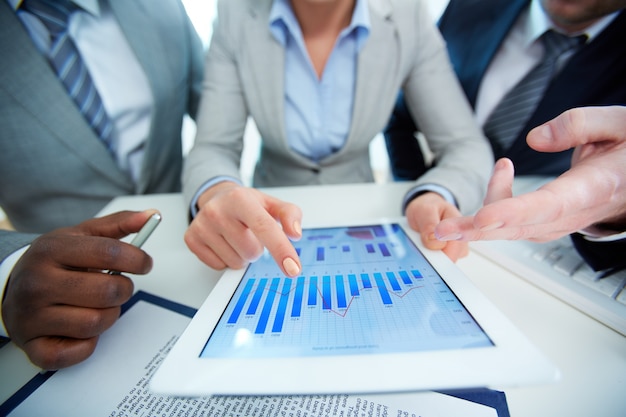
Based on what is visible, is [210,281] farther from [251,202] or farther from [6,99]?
[6,99]

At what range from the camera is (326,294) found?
35cm

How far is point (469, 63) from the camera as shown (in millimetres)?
797

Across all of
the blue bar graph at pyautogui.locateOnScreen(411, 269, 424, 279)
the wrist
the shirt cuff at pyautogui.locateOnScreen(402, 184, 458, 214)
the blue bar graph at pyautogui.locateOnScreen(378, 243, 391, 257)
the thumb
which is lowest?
the blue bar graph at pyautogui.locateOnScreen(411, 269, 424, 279)

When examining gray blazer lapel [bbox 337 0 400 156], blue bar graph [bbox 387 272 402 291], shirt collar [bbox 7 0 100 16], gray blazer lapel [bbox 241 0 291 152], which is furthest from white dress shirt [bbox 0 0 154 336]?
blue bar graph [bbox 387 272 402 291]

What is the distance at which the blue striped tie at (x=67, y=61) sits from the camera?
67cm

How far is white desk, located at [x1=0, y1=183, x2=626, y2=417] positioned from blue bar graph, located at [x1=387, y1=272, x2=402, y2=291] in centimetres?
14

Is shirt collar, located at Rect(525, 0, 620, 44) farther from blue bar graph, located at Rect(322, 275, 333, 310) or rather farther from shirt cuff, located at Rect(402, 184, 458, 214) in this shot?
blue bar graph, located at Rect(322, 275, 333, 310)

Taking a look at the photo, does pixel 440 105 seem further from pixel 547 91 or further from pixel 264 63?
pixel 264 63

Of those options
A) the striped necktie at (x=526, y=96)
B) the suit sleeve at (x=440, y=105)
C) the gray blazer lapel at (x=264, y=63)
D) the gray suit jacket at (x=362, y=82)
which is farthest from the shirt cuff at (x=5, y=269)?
the striped necktie at (x=526, y=96)

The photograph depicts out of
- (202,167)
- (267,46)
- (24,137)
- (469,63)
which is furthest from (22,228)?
(469,63)

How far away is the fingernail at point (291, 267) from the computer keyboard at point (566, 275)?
0.34 metres

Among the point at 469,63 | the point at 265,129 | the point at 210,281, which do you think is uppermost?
the point at 469,63

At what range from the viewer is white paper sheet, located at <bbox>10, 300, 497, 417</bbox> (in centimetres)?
27

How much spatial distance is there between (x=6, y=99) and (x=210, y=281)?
2.15 ft
